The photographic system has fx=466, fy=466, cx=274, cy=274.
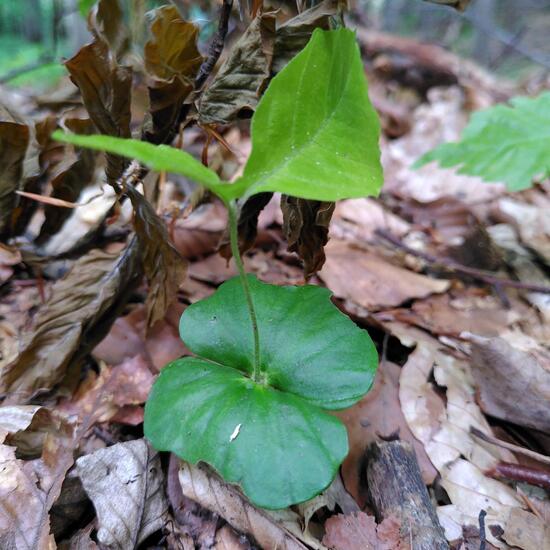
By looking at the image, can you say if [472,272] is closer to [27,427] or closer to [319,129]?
[319,129]

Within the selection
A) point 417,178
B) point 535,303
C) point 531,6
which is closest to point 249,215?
point 535,303

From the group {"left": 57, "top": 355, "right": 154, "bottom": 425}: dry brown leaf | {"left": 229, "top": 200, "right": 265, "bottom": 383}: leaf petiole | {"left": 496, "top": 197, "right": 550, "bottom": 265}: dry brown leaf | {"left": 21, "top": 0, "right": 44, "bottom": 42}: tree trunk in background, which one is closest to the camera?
{"left": 229, "top": 200, "right": 265, "bottom": 383}: leaf petiole

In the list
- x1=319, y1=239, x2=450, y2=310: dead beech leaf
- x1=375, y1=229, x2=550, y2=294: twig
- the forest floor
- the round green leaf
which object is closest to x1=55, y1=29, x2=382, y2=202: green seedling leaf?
the round green leaf

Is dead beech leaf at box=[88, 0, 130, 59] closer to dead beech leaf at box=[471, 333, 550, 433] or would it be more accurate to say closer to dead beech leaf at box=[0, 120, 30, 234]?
dead beech leaf at box=[0, 120, 30, 234]

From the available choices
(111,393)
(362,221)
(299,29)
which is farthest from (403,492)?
(362,221)

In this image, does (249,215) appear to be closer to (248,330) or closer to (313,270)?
(313,270)

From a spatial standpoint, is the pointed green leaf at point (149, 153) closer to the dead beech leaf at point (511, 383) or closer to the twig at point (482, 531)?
the twig at point (482, 531)

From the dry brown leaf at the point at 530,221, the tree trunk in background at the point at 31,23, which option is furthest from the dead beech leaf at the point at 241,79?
the tree trunk in background at the point at 31,23
